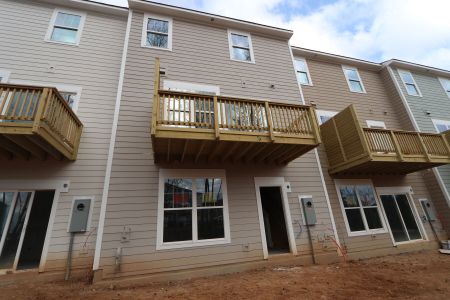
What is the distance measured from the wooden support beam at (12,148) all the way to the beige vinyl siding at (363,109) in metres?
9.61

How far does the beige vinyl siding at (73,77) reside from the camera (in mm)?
5277

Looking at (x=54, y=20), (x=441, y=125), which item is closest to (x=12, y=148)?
(x=54, y=20)

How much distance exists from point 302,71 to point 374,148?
529cm

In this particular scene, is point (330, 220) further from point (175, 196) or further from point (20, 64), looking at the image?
point (20, 64)

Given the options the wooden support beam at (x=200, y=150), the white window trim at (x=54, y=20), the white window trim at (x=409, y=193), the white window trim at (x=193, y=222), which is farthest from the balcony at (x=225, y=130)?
the white window trim at (x=409, y=193)

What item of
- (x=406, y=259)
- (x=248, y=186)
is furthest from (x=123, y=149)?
(x=406, y=259)

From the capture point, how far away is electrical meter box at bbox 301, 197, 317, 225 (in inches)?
259

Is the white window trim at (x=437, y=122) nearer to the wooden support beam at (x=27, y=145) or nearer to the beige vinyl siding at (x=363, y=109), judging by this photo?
the beige vinyl siding at (x=363, y=109)

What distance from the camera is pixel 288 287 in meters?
4.42

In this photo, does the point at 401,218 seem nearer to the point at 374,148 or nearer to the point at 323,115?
the point at 374,148

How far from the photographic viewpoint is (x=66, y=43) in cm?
708

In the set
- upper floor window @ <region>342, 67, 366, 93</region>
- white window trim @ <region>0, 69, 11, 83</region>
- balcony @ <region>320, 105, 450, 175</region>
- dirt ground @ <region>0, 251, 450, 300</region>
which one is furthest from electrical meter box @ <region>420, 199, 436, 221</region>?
white window trim @ <region>0, 69, 11, 83</region>

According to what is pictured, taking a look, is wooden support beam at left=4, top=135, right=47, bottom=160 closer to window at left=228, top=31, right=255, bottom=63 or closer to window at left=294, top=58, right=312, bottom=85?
window at left=228, top=31, right=255, bottom=63

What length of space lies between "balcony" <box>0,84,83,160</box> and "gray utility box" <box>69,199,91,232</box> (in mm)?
1289
